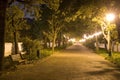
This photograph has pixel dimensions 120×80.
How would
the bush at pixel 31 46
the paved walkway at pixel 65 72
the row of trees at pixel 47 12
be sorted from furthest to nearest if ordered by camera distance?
the bush at pixel 31 46 < the row of trees at pixel 47 12 < the paved walkway at pixel 65 72

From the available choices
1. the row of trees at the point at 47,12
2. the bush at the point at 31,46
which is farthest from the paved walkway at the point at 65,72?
the bush at the point at 31,46

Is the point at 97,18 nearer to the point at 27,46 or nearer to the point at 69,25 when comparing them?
the point at 27,46

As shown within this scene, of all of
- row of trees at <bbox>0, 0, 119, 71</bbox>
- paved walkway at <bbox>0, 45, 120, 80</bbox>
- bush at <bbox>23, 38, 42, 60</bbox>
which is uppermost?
row of trees at <bbox>0, 0, 119, 71</bbox>

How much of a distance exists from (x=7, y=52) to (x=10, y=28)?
3.53 meters

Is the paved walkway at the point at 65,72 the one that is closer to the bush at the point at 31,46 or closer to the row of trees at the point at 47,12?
the row of trees at the point at 47,12

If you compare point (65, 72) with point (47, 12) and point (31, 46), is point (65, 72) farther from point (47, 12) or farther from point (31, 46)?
point (47, 12)

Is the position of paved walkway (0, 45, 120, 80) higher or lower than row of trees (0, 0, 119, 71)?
lower

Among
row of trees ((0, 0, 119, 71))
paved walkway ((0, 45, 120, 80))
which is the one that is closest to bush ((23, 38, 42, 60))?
row of trees ((0, 0, 119, 71))

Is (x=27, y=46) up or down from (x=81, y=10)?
down

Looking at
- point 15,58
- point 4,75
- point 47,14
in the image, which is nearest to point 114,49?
point 47,14

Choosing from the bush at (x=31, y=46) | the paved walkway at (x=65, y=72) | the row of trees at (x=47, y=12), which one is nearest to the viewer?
the paved walkway at (x=65, y=72)

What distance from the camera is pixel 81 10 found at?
26.1m

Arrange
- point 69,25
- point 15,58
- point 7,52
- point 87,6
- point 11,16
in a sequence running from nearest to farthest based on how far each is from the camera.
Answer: point 15,58
point 87,6
point 11,16
point 7,52
point 69,25

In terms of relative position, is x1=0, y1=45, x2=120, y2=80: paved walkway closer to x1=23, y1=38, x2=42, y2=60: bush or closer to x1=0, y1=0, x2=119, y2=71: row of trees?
x1=0, y1=0, x2=119, y2=71: row of trees
